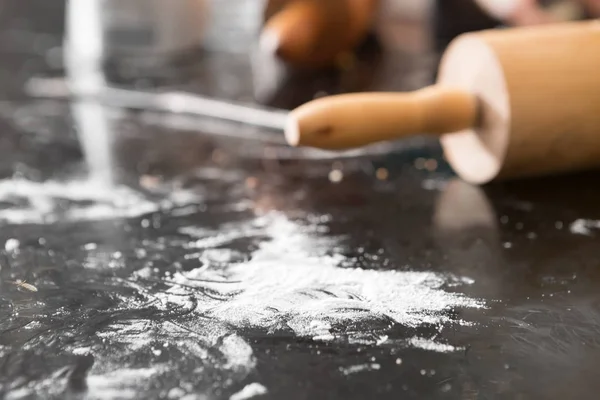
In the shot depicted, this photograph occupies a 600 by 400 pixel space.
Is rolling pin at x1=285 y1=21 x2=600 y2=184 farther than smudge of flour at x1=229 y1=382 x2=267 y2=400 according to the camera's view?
Yes

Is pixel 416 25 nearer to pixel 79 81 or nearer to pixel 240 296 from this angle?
pixel 79 81

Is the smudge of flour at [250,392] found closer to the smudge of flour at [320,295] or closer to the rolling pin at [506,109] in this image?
the smudge of flour at [320,295]

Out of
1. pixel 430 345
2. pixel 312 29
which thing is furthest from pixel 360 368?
pixel 312 29

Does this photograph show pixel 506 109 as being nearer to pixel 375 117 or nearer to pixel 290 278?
pixel 375 117

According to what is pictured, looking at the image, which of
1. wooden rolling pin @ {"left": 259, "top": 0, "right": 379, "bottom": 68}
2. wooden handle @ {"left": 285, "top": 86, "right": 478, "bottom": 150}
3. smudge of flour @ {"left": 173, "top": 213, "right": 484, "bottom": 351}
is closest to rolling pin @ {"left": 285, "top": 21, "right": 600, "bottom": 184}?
wooden handle @ {"left": 285, "top": 86, "right": 478, "bottom": 150}

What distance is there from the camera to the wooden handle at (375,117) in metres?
0.54

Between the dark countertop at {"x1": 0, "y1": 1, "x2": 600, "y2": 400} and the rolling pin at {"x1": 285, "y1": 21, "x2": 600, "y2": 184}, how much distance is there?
41mm

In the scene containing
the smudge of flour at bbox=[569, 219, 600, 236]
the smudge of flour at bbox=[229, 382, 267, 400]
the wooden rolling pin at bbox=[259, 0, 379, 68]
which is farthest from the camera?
the wooden rolling pin at bbox=[259, 0, 379, 68]

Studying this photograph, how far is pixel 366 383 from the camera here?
346mm

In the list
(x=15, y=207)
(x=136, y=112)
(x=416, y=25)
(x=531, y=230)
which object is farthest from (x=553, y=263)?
(x=416, y=25)

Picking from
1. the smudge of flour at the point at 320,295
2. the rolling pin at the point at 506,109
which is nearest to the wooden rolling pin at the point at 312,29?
the rolling pin at the point at 506,109

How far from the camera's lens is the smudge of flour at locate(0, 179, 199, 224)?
564mm

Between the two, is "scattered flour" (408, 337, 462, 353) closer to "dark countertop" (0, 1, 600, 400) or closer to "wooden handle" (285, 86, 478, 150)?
"dark countertop" (0, 1, 600, 400)

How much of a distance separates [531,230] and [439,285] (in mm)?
126
